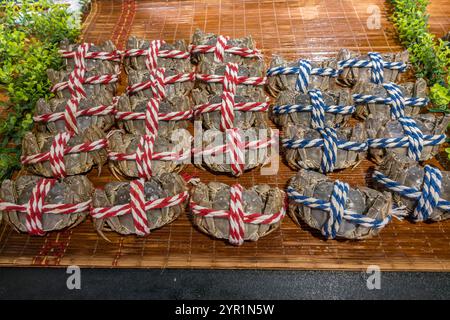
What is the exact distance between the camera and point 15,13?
418 cm

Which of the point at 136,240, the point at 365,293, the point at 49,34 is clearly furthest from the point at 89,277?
the point at 49,34

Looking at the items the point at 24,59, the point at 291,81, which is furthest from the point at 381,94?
the point at 24,59

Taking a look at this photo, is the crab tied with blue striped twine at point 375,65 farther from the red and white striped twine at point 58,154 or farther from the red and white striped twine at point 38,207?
the red and white striped twine at point 38,207

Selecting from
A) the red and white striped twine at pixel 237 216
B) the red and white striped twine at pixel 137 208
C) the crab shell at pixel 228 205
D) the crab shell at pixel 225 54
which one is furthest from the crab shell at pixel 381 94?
the red and white striped twine at pixel 137 208

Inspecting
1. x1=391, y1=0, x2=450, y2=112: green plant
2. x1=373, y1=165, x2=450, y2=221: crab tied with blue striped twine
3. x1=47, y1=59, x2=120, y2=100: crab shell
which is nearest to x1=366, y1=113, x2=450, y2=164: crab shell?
x1=391, y1=0, x2=450, y2=112: green plant

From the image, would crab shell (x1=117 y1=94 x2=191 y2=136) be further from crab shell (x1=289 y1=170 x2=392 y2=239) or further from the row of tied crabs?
crab shell (x1=289 y1=170 x2=392 y2=239)

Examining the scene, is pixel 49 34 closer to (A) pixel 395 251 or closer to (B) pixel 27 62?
(B) pixel 27 62

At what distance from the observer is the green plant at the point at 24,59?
3.22 meters

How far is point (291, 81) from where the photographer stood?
3574 millimetres

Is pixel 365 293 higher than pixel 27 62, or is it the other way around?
pixel 27 62

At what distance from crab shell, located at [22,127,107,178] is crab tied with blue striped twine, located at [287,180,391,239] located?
168 cm

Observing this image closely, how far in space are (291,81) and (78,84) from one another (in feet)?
6.37

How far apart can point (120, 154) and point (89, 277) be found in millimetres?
877
